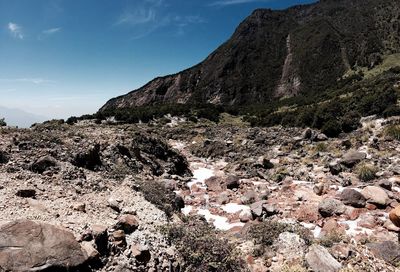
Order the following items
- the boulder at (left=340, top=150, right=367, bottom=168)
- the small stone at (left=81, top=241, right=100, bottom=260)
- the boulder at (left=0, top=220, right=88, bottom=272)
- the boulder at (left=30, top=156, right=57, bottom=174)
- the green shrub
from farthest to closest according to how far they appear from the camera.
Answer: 1. the boulder at (left=340, top=150, right=367, bottom=168)
2. the boulder at (left=30, top=156, right=57, bottom=174)
3. the green shrub
4. the small stone at (left=81, top=241, right=100, bottom=260)
5. the boulder at (left=0, top=220, right=88, bottom=272)

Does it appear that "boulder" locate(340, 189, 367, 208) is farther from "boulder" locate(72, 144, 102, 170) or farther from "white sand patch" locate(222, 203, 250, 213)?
"boulder" locate(72, 144, 102, 170)

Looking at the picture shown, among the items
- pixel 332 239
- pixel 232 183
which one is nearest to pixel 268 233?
pixel 332 239

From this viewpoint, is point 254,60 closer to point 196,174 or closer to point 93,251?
point 196,174

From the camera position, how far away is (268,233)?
8.77 metres

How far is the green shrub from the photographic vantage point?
7.50 metres

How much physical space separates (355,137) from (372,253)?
48.4 ft

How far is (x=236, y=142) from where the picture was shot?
27344mm

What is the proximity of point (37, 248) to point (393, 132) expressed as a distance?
20.2 meters

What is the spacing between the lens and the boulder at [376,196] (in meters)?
11.1

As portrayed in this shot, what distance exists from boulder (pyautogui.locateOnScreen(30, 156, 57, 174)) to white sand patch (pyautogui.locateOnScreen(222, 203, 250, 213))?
6968 mm

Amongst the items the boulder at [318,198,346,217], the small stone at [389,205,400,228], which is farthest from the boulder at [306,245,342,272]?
the boulder at [318,198,346,217]

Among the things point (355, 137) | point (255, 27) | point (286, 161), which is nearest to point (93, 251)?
point (286, 161)

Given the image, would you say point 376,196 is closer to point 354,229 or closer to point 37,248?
point 354,229

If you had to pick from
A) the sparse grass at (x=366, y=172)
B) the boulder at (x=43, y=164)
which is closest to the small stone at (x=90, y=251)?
the boulder at (x=43, y=164)
